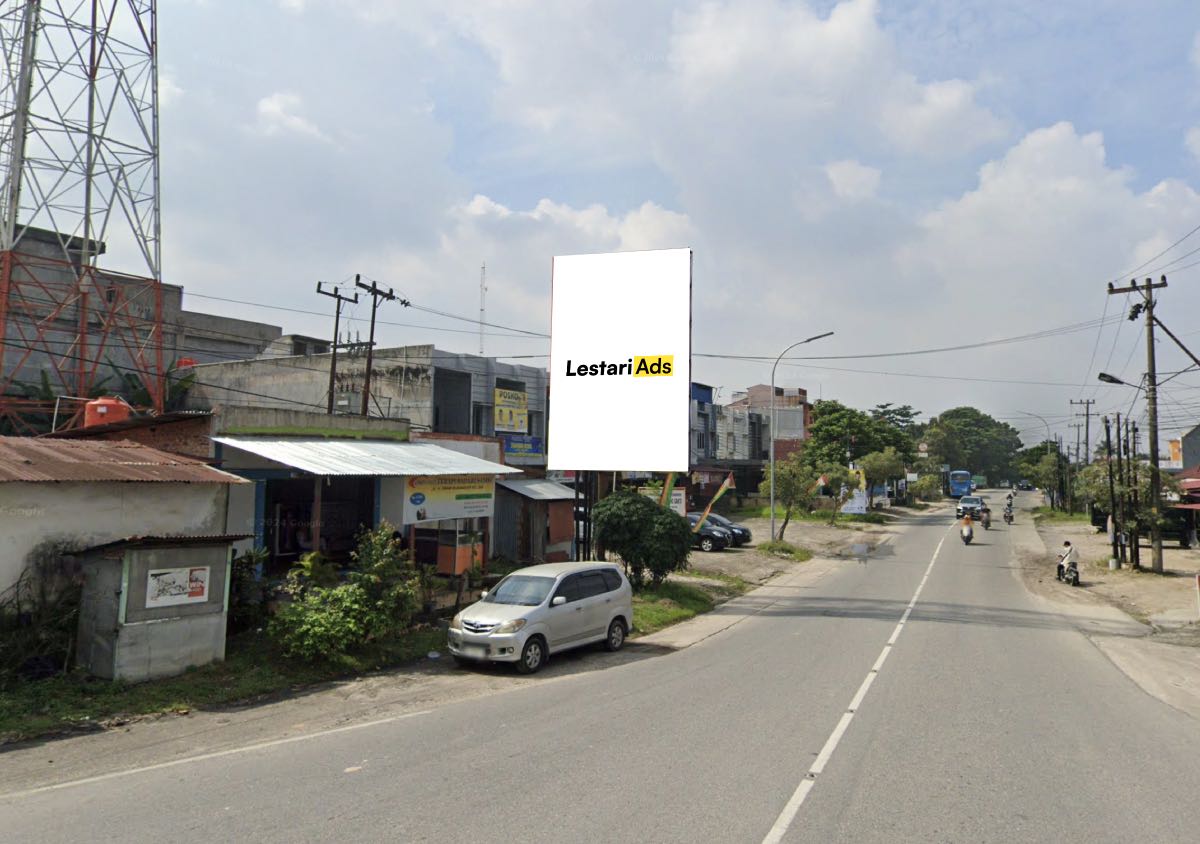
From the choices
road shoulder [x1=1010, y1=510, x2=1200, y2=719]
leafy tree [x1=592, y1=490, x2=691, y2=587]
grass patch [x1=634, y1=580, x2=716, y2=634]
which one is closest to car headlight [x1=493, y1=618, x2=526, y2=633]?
grass patch [x1=634, y1=580, x2=716, y2=634]

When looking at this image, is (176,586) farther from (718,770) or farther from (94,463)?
(718,770)

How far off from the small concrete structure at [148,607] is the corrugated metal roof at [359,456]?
9.83ft

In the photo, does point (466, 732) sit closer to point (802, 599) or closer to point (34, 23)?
point (802, 599)

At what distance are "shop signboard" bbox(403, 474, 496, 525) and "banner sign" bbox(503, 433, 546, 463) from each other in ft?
55.6

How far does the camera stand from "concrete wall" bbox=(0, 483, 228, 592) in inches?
420

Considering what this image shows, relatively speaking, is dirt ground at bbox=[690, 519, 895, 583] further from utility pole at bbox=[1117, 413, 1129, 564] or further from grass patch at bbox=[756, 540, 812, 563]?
utility pole at bbox=[1117, 413, 1129, 564]

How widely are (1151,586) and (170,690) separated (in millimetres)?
27416

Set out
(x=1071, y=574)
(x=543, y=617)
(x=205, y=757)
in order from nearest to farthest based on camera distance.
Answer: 1. (x=205, y=757)
2. (x=543, y=617)
3. (x=1071, y=574)

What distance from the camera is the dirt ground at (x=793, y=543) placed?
29.2m

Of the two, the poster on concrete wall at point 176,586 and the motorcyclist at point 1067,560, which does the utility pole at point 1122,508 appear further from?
the poster on concrete wall at point 176,586

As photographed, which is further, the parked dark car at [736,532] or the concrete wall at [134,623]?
the parked dark car at [736,532]

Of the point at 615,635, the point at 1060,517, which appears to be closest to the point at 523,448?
the point at 615,635

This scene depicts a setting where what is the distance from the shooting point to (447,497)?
715 inches

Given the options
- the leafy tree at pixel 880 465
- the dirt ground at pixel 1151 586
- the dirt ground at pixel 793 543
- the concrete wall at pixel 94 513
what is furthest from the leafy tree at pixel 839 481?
the concrete wall at pixel 94 513
